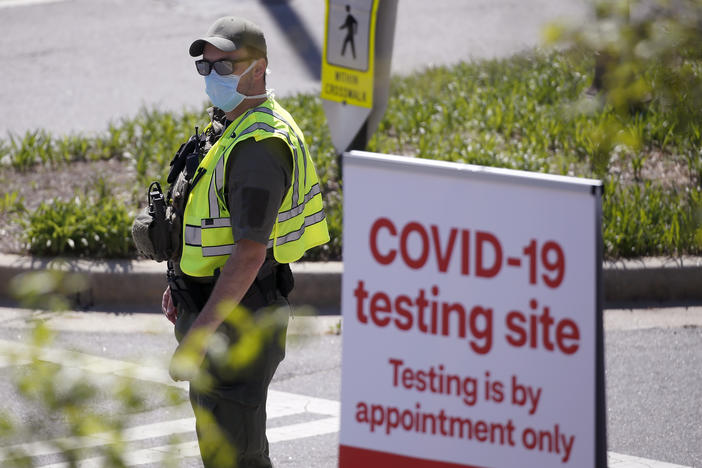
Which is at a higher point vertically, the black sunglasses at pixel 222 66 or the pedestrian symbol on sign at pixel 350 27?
the pedestrian symbol on sign at pixel 350 27

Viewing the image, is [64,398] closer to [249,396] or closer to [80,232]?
[249,396]

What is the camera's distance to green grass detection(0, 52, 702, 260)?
7.70 m

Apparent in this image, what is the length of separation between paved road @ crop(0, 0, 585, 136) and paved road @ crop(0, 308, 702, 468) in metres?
4.43

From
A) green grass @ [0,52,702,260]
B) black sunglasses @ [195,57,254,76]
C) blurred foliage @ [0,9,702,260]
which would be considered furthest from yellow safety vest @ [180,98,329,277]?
green grass @ [0,52,702,260]

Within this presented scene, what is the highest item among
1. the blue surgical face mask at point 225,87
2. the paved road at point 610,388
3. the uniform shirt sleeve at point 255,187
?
the blue surgical face mask at point 225,87

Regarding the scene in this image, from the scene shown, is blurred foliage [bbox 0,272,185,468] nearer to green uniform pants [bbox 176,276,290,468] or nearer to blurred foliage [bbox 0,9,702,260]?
green uniform pants [bbox 176,276,290,468]

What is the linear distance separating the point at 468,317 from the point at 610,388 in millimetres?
3516

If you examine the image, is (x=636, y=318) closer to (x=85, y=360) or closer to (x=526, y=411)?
(x=526, y=411)

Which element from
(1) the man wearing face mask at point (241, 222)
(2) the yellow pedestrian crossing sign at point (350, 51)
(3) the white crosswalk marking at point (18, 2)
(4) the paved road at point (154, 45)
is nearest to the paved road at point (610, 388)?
(1) the man wearing face mask at point (241, 222)

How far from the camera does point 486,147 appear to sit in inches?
352

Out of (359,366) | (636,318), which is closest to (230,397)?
(359,366)

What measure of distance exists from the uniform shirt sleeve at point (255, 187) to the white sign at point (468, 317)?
0.83 m

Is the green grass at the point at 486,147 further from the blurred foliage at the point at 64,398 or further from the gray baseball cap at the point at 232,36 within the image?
the blurred foliage at the point at 64,398

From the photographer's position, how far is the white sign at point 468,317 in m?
2.91
